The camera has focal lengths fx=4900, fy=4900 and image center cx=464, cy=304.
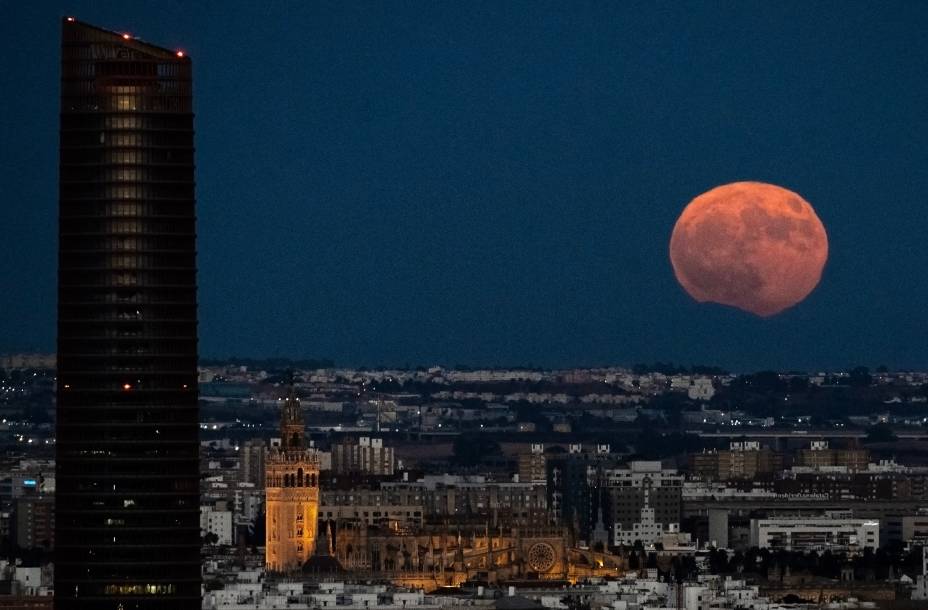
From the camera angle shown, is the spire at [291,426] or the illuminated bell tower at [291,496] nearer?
the illuminated bell tower at [291,496]

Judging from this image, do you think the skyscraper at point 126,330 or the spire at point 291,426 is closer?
the skyscraper at point 126,330

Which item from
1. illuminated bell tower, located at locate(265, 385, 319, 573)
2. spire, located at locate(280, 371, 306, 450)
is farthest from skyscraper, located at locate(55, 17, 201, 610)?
spire, located at locate(280, 371, 306, 450)

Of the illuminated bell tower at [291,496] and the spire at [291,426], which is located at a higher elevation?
the spire at [291,426]

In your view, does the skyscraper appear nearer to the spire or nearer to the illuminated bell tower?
the illuminated bell tower

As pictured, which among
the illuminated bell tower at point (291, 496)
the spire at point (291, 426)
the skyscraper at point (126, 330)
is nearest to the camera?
the skyscraper at point (126, 330)

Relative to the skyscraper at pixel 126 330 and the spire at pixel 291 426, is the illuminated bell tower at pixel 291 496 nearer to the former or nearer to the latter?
the spire at pixel 291 426

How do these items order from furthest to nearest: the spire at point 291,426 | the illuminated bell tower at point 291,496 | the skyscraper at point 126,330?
the spire at point 291,426 < the illuminated bell tower at point 291,496 < the skyscraper at point 126,330

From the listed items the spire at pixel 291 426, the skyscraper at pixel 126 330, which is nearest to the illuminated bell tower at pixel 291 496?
the spire at pixel 291 426

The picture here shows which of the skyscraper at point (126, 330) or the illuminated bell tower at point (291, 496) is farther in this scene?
the illuminated bell tower at point (291, 496)

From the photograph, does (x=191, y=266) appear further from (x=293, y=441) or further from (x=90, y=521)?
(x=293, y=441)
